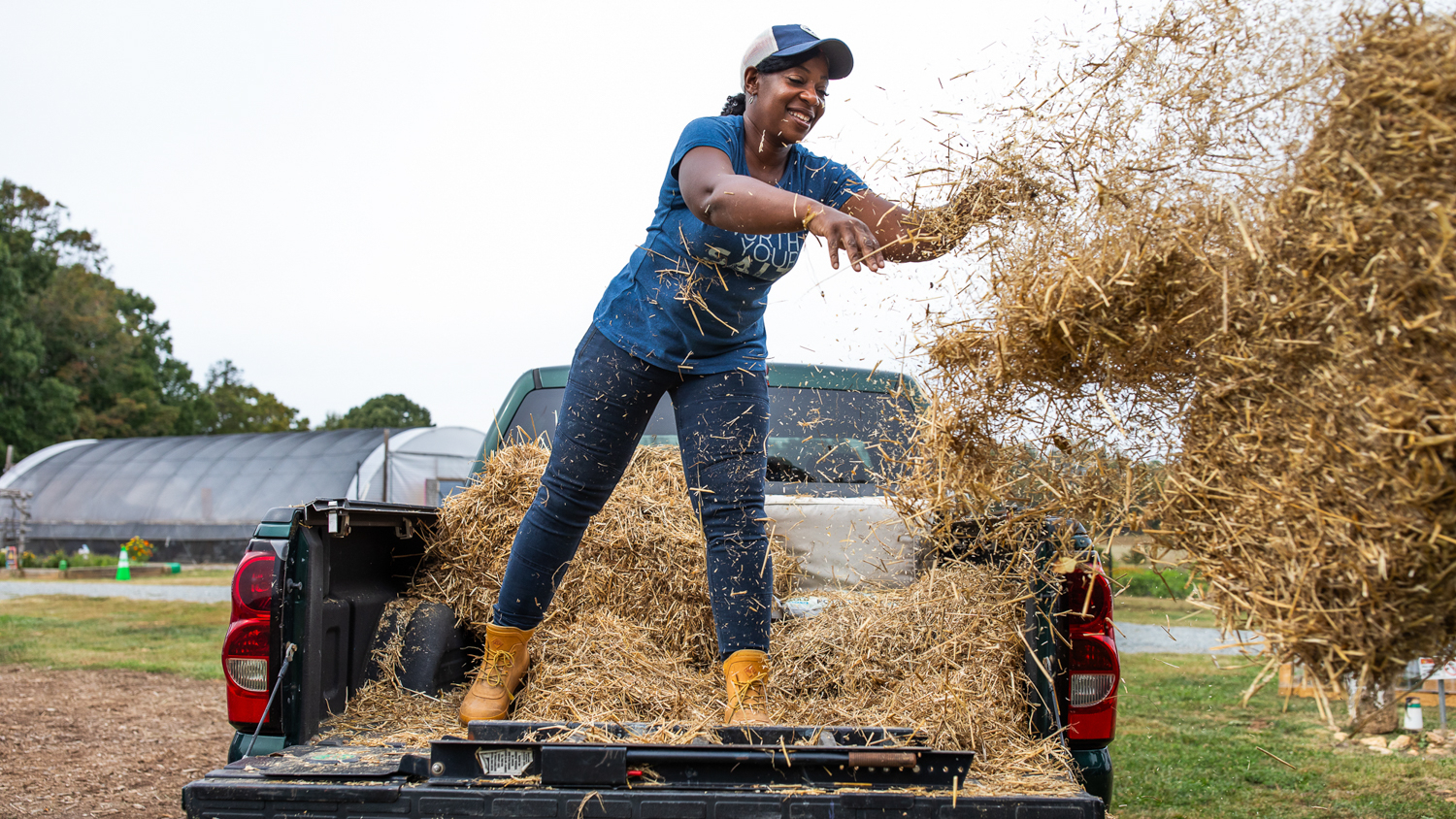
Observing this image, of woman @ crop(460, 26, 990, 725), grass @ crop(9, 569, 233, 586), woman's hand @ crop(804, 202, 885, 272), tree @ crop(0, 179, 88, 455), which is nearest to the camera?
woman's hand @ crop(804, 202, 885, 272)

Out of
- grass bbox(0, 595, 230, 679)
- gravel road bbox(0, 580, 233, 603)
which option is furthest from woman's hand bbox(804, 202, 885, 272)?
gravel road bbox(0, 580, 233, 603)

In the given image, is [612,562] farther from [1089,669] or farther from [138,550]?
[138,550]

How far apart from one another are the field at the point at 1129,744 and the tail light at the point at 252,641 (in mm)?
2001

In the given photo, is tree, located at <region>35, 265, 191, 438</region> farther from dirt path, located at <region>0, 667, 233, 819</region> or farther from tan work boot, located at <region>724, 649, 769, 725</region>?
tan work boot, located at <region>724, 649, 769, 725</region>

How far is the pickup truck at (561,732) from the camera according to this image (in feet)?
5.98

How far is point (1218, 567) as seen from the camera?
5.70 feet

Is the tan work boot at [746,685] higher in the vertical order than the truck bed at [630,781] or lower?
higher

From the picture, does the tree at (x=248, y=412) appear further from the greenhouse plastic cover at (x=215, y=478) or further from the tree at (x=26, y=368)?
the greenhouse plastic cover at (x=215, y=478)

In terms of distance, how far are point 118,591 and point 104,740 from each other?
11.7m

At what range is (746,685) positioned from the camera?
7.66 feet

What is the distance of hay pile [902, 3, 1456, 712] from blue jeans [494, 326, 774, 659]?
1.60 feet

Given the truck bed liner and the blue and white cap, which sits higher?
the blue and white cap

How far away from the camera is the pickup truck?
1822mm

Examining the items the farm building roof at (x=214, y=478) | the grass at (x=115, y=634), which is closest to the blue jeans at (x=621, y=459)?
the grass at (x=115, y=634)
